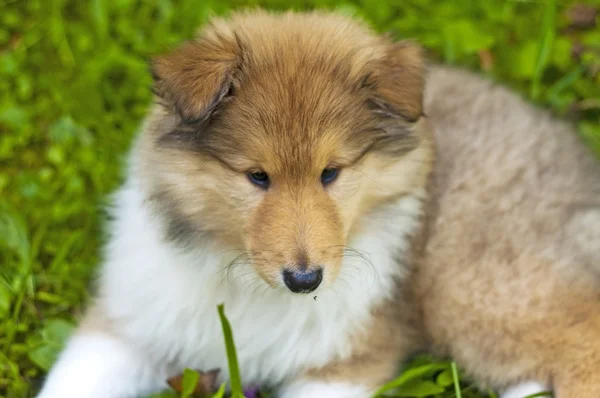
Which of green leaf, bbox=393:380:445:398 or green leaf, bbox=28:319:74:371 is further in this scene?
green leaf, bbox=28:319:74:371

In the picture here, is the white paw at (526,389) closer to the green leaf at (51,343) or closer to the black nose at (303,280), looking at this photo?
the black nose at (303,280)

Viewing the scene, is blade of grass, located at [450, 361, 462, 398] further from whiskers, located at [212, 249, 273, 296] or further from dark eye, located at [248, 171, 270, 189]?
dark eye, located at [248, 171, 270, 189]

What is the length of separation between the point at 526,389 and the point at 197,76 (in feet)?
6.34

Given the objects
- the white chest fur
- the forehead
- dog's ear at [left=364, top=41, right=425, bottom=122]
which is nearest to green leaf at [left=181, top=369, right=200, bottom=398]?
the white chest fur

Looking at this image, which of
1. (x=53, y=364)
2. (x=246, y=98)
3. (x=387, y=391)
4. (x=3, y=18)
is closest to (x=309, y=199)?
(x=246, y=98)

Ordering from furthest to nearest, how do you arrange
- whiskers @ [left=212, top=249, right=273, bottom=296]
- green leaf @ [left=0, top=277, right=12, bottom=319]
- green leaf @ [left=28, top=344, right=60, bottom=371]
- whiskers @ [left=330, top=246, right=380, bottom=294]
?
green leaf @ [left=0, top=277, right=12, bottom=319] < green leaf @ [left=28, top=344, right=60, bottom=371] < whiskers @ [left=330, top=246, right=380, bottom=294] < whiskers @ [left=212, top=249, right=273, bottom=296]

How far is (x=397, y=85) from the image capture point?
114 inches

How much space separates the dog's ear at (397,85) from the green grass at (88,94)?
1338 mm

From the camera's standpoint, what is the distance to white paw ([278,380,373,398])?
3307 millimetres

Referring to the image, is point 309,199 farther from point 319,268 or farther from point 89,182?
point 89,182

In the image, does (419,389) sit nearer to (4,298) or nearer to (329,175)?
(329,175)

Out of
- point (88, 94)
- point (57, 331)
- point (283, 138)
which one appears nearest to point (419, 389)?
point (283, 138)

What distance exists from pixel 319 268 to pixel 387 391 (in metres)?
1.03

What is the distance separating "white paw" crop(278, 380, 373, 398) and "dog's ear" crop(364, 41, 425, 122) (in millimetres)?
1178
